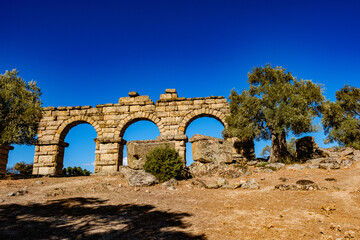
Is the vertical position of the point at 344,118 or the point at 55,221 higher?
the point at 344,118

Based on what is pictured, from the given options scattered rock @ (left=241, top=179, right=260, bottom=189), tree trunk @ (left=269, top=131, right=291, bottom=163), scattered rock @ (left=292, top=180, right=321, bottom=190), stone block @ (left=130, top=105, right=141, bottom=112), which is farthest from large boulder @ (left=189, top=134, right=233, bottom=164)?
stone block @ (left=130, top=105, right=141, bottom=112)

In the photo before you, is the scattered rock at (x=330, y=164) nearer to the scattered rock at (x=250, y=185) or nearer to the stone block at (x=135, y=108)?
the scattered rock at (x=250, y=185)

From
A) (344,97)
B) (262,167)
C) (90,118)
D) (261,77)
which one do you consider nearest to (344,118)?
(344,97)

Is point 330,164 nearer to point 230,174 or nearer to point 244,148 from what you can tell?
point 230,174

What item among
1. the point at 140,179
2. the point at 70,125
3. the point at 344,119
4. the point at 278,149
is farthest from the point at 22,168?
the point at 344,119

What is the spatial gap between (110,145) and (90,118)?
2563 millimetres

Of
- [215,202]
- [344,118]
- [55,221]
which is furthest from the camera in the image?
[344,118]

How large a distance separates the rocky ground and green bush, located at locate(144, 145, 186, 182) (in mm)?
820

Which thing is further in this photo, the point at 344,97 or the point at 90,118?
the point at 344,97

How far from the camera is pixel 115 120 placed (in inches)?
663

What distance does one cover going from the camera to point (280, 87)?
14.5m

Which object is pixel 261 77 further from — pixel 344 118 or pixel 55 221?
pixel 55 221

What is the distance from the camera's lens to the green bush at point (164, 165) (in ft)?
32.0

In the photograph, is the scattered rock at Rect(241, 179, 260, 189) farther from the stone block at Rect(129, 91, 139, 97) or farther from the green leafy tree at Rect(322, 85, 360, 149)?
the green leafy tree at Rect(322, 85, 360, 149)
